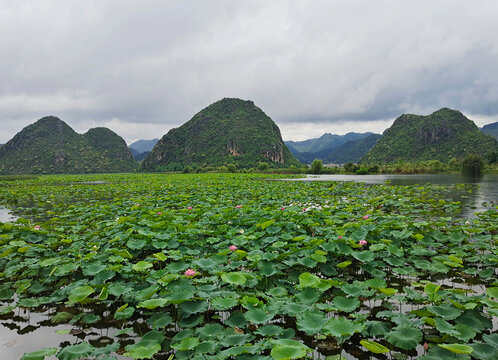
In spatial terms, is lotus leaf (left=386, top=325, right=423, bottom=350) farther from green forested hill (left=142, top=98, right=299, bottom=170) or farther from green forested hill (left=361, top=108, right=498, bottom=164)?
green forested hill (left=361, top=108, right=498, bottom=164)

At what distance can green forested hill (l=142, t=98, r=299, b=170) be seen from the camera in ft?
426

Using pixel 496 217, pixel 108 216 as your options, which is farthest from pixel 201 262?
pixel 496 217

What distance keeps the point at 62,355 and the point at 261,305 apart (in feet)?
6.10

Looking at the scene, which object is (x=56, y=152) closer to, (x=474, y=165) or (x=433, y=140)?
(x=474, y=165)

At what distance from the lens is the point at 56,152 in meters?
124

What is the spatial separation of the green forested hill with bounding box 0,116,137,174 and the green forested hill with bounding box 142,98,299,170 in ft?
75.0

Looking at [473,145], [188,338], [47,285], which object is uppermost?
[473,145]

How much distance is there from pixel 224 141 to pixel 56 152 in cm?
7832

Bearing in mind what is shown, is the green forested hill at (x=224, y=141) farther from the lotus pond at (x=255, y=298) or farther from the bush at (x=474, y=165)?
the lotus pond at (x=255, y=298)

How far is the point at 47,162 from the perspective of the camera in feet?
395

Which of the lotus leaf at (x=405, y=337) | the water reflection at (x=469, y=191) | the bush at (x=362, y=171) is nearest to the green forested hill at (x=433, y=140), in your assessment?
the bush at (x=362, y=171)

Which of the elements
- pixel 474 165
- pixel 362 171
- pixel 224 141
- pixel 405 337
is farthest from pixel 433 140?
pixel 405 337

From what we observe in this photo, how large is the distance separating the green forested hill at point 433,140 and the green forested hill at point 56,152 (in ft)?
443

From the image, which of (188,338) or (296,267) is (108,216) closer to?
(296,267)
